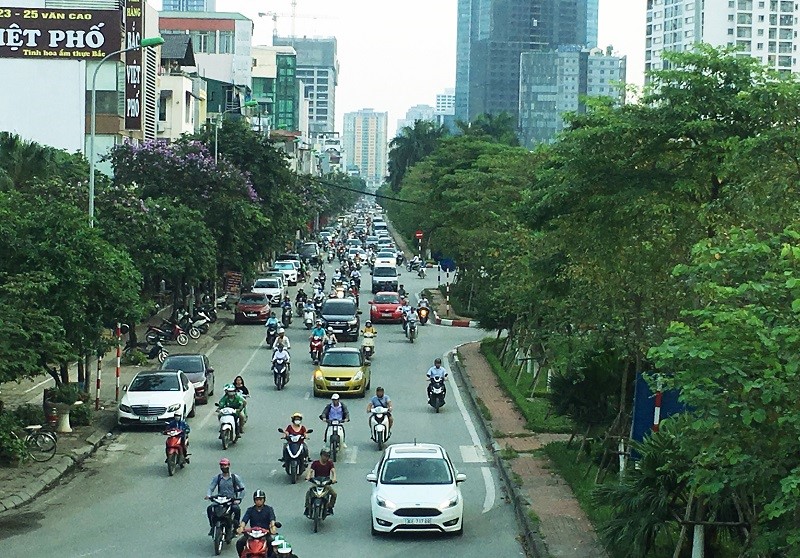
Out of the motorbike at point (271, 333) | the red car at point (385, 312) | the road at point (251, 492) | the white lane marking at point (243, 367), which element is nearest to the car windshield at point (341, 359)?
the road at point (251, 492)

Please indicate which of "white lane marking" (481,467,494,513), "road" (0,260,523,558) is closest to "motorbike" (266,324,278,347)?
"road" (0,260,523,558)

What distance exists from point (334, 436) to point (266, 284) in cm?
3864

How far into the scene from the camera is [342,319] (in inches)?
1989

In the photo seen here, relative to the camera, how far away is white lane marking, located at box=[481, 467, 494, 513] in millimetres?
22097

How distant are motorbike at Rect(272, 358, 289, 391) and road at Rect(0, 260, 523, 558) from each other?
11.8 inches

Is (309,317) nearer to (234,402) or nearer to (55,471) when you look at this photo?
(234,402)

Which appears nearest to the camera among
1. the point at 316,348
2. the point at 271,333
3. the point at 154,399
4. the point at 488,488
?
the point at 488,488

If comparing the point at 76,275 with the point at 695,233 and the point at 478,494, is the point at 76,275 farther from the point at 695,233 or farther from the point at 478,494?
the point at 695,233

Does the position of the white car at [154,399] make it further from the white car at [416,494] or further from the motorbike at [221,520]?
the motorbike at [221,520]

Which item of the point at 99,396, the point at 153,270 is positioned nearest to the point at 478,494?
the point at 99,396

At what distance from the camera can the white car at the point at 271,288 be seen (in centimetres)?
6334

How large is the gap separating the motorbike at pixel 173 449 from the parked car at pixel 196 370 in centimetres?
879

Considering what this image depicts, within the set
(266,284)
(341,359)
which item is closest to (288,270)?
(266,284)

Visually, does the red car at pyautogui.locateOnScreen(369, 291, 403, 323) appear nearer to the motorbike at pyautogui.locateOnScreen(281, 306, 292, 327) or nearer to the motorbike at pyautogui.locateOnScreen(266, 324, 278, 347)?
the motorbike at pyautogui.locateOnScreen(281, 306, 292, 327)
